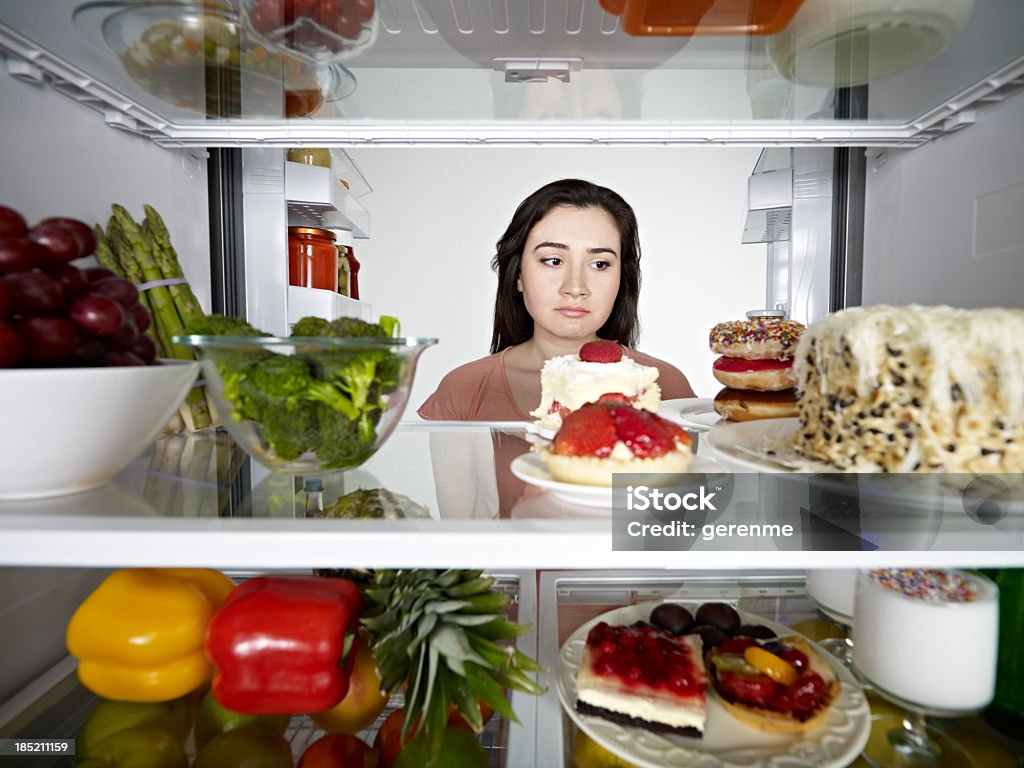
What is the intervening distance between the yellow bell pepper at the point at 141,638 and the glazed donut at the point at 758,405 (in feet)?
2.45

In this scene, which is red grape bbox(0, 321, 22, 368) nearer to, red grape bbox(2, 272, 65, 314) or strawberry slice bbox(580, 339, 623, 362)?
red grape bbox(2, 272, 65, 314)

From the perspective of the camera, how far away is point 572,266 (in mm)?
1806

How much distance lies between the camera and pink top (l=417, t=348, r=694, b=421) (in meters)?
1.91

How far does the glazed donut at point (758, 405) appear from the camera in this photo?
2.77 ft

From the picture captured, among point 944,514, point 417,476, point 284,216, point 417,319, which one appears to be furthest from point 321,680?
point 417,319

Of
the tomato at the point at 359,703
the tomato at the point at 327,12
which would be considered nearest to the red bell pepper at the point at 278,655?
the tomato at the point at 359,703

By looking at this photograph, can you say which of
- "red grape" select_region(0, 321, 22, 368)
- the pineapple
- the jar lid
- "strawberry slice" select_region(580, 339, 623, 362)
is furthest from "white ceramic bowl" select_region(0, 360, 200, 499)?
the jar lid

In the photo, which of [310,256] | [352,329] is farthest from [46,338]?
[310,256]

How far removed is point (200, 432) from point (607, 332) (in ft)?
4.63

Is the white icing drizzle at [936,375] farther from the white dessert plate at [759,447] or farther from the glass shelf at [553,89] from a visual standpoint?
the glass shelf at [553,89]

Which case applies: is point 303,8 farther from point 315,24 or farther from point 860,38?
point 860,38

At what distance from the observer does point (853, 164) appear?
142cm

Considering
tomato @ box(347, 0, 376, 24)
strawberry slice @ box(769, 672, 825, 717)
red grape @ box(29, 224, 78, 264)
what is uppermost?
tomato @ box(347, 0, 376, 24)

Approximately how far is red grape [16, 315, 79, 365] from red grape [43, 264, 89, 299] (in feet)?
0.14
